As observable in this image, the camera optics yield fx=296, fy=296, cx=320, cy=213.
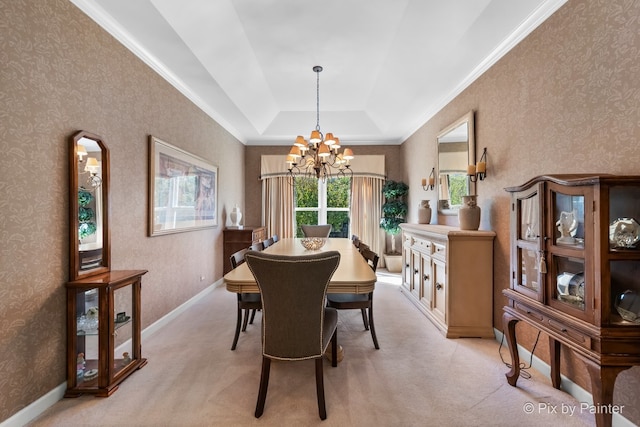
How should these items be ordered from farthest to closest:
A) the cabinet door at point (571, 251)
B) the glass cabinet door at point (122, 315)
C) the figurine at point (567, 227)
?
the glass cabinet door at point (122, 315) < the figurine at point (567, 227) < the cabinet door at point (571, 251)

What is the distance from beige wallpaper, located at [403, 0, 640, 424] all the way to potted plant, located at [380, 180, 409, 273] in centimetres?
265

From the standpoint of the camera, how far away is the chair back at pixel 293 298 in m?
1.60

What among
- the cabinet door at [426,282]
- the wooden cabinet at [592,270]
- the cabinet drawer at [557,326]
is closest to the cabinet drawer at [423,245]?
the cabinet door at [426,282]

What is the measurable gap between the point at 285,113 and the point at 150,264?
11.7ft

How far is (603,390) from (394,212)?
4471 millimetres

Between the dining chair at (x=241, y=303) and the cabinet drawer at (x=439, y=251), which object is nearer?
the dining chair at (x=241, y=303)

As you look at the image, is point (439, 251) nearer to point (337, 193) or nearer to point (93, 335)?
point (93, 335)

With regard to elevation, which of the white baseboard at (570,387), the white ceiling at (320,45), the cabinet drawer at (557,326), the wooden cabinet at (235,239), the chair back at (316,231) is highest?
the white ceiling at (320,45)

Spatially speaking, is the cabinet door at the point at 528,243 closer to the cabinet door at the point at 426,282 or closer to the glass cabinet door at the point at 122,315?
the cabinet door at the point at 426,282

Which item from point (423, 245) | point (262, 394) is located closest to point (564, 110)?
point (423, 245)

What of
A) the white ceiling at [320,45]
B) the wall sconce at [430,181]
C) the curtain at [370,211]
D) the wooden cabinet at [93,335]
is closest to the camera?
the wooden cabinet at [93,335]

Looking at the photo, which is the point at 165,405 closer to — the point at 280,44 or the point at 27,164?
the point at 27,164

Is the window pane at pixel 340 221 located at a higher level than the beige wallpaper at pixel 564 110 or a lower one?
lower

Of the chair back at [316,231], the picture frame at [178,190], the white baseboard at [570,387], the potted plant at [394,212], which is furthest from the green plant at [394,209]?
the white baseboard at [570,387]
